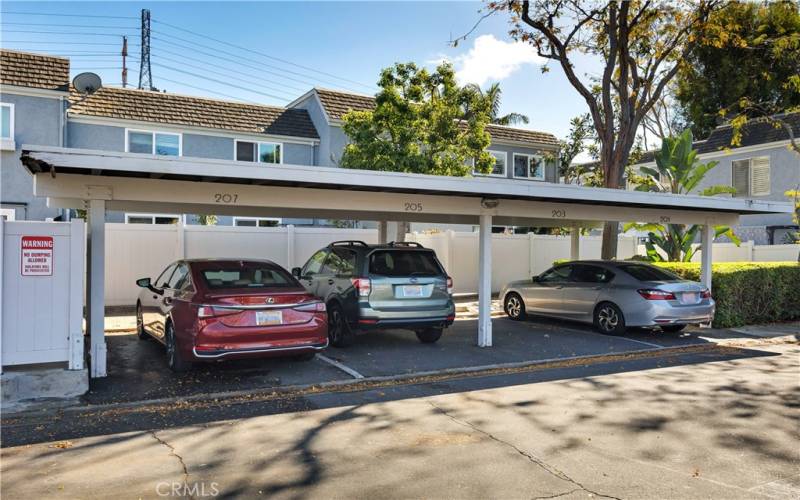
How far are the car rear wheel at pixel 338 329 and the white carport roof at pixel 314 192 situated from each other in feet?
5.45

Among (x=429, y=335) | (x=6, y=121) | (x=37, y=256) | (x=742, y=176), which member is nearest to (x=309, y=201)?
(x=429, y=335)

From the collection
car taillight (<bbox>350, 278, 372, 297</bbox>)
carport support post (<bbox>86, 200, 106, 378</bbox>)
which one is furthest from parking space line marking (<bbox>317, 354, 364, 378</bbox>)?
carport support post (<bbox>86, 200, 106, 378</bbox>)

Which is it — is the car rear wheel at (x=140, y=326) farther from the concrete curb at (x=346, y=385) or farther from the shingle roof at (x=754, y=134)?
the shingle roof at (x=754, y=134)

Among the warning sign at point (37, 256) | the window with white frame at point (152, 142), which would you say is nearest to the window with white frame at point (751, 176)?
the window with white frame at point (152, 142)

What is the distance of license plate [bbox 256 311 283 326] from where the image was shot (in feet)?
24.2

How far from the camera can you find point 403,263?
380 inches

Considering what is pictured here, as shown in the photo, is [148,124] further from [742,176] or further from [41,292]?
[742,176]

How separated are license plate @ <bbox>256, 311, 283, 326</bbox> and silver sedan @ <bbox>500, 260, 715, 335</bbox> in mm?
6832

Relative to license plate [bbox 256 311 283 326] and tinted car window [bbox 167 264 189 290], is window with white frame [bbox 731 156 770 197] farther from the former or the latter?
tinted car window [bbox 167 264 189 290]

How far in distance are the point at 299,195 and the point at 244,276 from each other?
148 cm

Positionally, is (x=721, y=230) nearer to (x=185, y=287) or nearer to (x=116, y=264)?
(x=185, y=287)

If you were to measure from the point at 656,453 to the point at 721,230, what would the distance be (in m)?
13.8

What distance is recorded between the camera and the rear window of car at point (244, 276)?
782 centimetres
